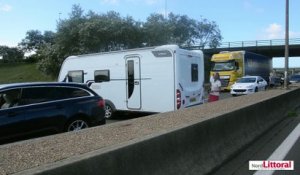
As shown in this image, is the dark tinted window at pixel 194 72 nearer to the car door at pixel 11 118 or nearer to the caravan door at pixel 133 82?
the caravan door at pixel 133 82

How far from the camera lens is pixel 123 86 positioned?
16.5 meters

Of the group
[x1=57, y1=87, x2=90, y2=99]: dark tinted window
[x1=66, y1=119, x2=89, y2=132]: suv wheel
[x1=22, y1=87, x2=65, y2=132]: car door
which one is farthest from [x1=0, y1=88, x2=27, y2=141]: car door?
[x1=66, y1=119, x2=89, y2=132]: suv wheel

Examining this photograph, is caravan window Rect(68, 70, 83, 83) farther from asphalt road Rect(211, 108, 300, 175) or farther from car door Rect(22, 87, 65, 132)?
asphalt road Rect(211, 108, 300, 175)

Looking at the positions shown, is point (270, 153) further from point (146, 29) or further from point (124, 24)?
point (146, 29)

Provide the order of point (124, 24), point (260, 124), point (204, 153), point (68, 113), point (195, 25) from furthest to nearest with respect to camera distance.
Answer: point (195, 25) → point (124, 24) → point (260, 124) → point (68, 113) → point (204, 153)

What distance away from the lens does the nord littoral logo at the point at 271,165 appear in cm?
763

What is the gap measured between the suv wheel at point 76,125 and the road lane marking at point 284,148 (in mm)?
4481

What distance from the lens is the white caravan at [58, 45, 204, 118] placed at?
1498 centimetres

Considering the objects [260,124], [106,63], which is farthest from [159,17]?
[260,124]

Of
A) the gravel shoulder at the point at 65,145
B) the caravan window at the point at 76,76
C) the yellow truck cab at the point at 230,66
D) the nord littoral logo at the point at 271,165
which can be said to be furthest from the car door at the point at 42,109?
the yellow truck cab at the point at 230,66

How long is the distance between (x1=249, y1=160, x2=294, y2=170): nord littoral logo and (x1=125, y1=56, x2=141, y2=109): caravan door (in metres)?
8.38

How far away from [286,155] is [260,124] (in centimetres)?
318

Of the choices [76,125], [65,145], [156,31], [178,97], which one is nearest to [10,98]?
[76,125]

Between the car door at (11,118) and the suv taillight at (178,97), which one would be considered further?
the suv taillight at (178,97)
